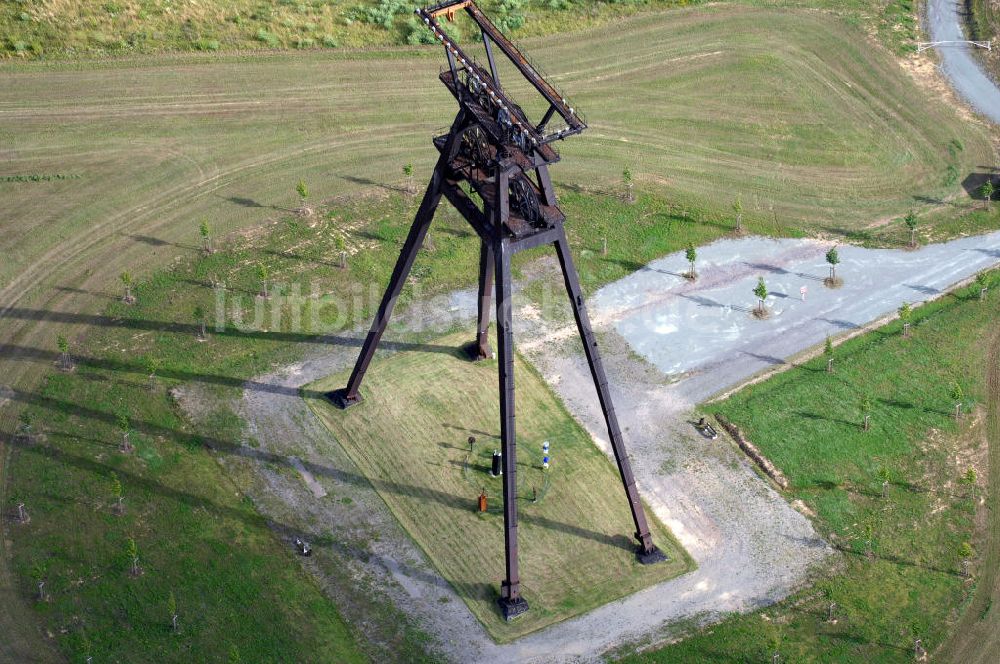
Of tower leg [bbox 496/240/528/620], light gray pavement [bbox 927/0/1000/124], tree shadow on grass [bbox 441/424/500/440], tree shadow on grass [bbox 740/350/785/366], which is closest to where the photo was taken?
tower leg [bbox 496/240/528/620]

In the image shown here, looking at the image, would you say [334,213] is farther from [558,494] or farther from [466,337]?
[558,494]

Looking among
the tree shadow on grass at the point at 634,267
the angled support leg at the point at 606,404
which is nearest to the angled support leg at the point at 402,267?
the angled support leg at the point at 606,404

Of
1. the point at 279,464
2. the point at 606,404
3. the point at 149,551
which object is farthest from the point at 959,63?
the point at 149,551

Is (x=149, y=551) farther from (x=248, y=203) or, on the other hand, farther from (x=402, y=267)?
(x=248, y=203)

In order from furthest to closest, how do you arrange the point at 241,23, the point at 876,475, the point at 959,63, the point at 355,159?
the point at 959,63 < the point at 241,23 < the point at 355,159 < the point at 876,475

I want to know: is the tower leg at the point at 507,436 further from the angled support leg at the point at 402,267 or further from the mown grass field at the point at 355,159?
the mown grass field at the point at 355,159

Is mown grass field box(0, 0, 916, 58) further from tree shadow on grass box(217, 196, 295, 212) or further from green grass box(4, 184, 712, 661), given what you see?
green grass box(4, 184, 712, 661)

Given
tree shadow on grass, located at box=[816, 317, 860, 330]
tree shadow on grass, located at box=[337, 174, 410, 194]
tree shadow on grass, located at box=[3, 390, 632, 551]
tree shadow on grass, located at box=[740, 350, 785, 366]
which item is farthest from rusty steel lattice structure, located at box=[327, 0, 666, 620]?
tree shadow on grass, located at box=[337, 174, 410, 194]
